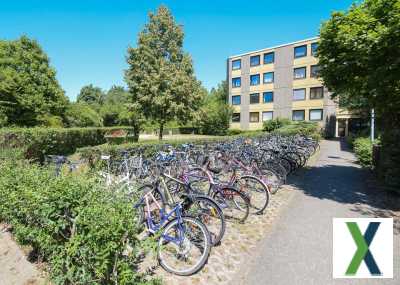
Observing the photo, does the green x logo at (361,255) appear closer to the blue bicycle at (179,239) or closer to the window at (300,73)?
the blue bicycle at (179,239)

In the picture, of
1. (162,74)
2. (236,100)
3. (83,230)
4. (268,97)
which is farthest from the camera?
(236,100)

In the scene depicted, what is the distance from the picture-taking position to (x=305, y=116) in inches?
1182

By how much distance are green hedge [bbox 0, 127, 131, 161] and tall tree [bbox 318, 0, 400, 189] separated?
10510mm

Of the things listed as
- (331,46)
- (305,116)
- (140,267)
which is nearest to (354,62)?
(331,46)

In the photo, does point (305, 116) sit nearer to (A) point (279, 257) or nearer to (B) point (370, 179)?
(B) point (370, 179)

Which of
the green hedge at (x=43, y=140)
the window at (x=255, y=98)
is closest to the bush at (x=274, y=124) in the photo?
the window at (x=255, y=98)

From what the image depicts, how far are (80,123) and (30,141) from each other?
2118 centimetres

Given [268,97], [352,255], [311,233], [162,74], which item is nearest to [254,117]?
[268,97]

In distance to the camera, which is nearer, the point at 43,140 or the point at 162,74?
the point at 43,140

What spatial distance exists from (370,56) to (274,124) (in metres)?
25.6

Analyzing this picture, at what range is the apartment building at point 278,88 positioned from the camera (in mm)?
28984

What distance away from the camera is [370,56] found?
5.28m

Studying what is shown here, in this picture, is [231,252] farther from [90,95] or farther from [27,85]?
[90,95]

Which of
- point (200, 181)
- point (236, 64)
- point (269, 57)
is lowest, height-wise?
point (200, 181)
